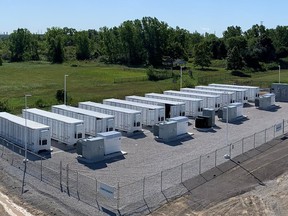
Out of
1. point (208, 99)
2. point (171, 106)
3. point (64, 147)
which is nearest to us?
point (64, 147)

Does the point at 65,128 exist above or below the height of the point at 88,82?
below

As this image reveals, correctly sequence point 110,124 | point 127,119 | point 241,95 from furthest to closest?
1. point 241,95
2. point 127,119
3. point 110,124

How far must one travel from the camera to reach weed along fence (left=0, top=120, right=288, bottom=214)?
26.9 m

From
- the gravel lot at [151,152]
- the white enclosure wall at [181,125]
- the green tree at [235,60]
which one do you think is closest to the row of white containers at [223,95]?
the gravel lot at [151,152]

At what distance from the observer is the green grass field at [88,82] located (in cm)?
6988

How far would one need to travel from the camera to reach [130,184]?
29391 mm

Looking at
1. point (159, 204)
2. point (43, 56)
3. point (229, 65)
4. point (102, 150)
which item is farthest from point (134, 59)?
point (159, 204)

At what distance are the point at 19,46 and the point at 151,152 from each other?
126352 millimetres

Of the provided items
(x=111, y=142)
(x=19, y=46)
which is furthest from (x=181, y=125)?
(x=19, y=46)

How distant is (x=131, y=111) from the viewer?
147ft

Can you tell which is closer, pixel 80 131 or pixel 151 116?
pixel 80 131

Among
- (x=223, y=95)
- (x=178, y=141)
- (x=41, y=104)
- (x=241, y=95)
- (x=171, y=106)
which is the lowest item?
(x=178, y=141)

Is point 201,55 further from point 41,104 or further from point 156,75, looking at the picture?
point 41,104

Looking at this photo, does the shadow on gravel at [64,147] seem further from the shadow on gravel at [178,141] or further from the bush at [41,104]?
the bush at [41,104]
